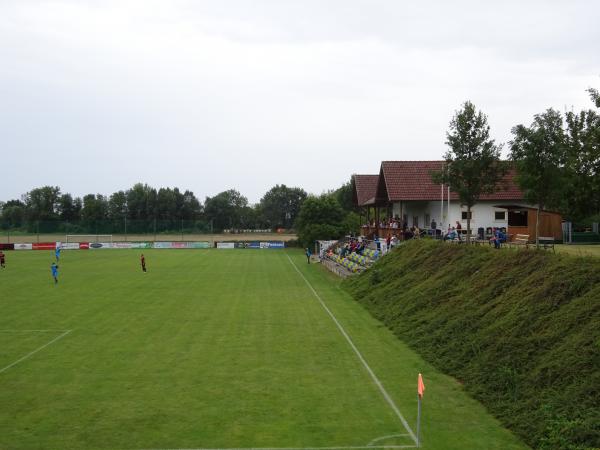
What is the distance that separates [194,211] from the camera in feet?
393

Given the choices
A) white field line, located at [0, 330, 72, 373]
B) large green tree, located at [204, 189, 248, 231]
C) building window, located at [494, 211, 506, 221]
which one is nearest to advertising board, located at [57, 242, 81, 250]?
large green tree, located at [204, 189, 248, 231]

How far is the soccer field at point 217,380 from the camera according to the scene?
10273mm

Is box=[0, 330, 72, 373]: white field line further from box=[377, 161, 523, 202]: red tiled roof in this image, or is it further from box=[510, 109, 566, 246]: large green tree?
box=[377, 161, 523, 202]: red tiled roof

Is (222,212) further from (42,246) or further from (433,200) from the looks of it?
(433,200)

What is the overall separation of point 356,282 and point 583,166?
42.4 feet

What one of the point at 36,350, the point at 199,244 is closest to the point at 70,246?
the point at 199,244

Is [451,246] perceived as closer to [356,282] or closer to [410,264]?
[410,264]

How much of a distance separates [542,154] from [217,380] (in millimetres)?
20242

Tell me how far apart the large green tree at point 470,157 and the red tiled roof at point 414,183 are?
11204 millimetres

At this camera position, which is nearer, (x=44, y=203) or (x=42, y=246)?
(x=42, y=246)

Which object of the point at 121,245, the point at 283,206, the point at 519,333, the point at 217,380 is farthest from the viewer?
the point at 283,206

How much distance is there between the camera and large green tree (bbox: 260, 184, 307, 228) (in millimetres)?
138000

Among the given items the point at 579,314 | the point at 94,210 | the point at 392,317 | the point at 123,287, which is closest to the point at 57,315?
the point at 123,287

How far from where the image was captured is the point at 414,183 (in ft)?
139
